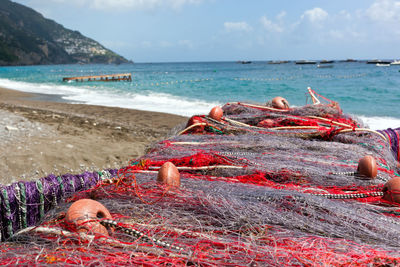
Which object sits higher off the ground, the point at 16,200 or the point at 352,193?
the point at 352,193

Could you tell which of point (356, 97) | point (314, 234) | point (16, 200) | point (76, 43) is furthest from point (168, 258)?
point (76, 43)

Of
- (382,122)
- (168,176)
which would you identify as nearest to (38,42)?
(382,122)

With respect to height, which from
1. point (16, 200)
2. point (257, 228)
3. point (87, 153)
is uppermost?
point (257, 228)

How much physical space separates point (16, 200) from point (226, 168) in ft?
5.81

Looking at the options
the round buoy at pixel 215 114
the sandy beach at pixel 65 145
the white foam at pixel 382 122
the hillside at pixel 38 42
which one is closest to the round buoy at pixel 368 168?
the round buoy at pixel 215 114

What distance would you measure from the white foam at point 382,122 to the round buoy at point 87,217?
11265 millimetres

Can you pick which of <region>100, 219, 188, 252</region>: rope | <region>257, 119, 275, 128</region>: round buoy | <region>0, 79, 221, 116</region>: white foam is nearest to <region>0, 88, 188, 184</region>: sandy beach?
<region>257, 119, 275, 128</region>: round buoy

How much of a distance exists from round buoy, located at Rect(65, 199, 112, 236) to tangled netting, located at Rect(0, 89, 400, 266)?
0.04 metres

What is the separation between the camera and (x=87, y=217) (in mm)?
1449

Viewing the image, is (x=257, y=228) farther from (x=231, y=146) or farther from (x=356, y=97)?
(x=356, y=97)

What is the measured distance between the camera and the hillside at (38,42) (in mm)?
107125

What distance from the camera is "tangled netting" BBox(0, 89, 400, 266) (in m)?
1.30

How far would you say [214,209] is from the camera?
1.73 metres

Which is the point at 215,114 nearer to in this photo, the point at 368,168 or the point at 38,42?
the point at 368,168
